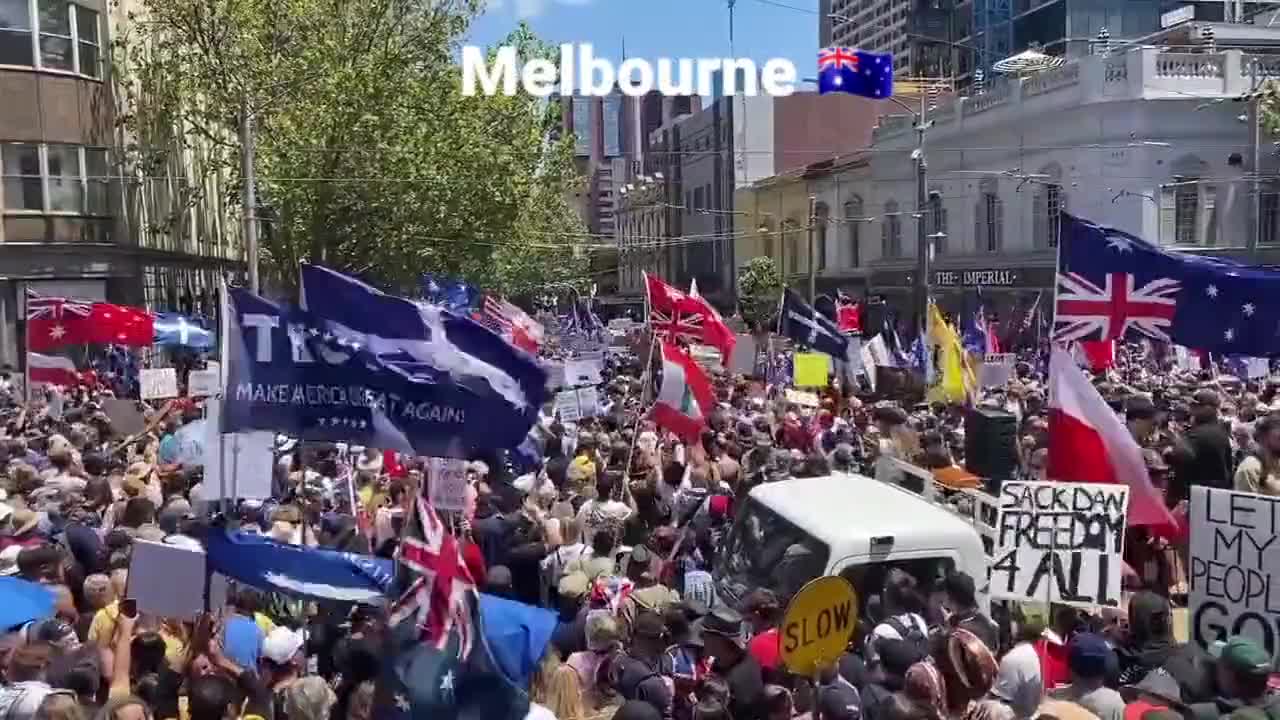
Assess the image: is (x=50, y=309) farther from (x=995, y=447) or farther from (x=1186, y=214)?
(x=1186, y=214)

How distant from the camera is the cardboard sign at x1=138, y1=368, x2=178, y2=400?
17609 millimetres

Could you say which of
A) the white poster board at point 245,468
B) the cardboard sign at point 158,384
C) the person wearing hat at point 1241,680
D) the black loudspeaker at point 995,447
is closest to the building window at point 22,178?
the cardboard sign at point 158,384

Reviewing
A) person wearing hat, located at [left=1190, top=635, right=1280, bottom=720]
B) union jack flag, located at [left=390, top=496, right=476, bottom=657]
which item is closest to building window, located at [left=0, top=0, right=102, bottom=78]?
union jack flag, located at [left=390, top=496, right=476, bottom=657]

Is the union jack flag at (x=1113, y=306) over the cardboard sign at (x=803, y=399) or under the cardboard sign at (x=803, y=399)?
over

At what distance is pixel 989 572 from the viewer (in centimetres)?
749

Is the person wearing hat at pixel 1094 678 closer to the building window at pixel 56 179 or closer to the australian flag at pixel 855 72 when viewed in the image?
the building window at pixel 56 179

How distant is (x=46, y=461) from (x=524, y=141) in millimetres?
25518

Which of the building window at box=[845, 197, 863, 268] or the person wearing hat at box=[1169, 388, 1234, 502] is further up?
the building window at box=[845, 197, 863, 268]

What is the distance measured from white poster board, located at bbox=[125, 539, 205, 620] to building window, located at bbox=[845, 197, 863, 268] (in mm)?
43710

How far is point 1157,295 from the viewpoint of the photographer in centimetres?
985

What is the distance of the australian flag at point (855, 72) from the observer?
118ft

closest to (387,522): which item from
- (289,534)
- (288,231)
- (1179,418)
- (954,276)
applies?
(289,534)

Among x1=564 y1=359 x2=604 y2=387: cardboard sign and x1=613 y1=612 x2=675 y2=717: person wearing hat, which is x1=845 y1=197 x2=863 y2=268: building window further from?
x1=613 y1=612 x2=675 y2=717: person wearing hat

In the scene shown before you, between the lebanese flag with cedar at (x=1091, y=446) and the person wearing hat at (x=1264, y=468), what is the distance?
52.6 inches
